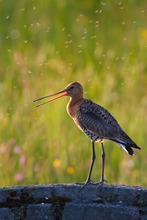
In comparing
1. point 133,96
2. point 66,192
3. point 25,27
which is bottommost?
point 66,192

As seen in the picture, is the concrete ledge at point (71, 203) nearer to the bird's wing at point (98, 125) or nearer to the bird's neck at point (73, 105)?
the bird's wing at point (98, 125)

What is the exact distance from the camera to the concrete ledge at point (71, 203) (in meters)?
3.89

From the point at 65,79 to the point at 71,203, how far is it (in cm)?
218

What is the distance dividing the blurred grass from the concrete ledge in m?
1.24

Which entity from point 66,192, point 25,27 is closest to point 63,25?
point 25,27

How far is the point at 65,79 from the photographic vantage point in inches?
237

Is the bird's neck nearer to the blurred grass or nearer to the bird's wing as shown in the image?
the bird's wing

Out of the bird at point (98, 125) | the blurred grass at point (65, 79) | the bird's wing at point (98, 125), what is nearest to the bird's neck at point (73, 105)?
the bird at point (98, 125)

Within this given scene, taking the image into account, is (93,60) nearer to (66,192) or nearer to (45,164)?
(45,164)

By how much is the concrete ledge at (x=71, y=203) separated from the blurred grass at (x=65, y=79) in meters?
1.24

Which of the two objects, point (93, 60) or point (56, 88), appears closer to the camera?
point (56, 88)

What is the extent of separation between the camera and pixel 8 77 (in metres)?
6.25

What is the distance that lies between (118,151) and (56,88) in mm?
715

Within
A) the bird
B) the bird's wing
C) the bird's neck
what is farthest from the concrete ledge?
the bird's neck
